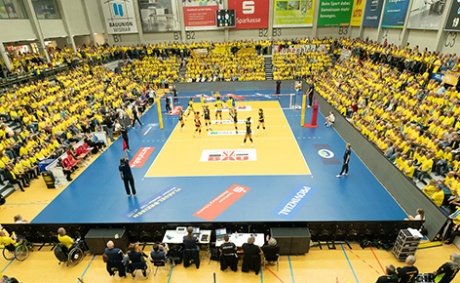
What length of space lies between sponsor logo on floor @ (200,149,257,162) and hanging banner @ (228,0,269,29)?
83.7ft

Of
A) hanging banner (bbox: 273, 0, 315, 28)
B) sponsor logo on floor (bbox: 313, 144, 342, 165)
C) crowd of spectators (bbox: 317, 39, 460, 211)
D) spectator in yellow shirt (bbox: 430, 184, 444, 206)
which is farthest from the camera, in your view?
hanging banner (bbox: 273, 0, 315, 28)

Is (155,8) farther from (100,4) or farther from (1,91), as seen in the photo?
(1,91)

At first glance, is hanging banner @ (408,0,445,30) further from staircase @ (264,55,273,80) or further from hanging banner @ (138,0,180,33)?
hanging banner @ (138,0,180,33)

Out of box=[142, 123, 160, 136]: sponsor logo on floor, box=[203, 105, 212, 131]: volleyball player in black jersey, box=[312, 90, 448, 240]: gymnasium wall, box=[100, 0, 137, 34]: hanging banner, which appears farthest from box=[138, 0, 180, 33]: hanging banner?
box=[312, 90, 448, 240]: gymnasium wall

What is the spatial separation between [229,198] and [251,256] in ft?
12.4

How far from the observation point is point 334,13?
112ft

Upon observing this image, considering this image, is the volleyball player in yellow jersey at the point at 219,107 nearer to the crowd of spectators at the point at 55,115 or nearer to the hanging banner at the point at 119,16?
the crowd of spectators at the point at 55,115

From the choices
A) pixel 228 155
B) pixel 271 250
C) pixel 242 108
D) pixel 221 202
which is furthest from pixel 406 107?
pixel 271 250

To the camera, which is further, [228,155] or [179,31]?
[179,31]

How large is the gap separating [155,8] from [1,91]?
22.4 meters

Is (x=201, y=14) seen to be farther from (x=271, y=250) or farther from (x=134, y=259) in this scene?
(x=271, y=250)

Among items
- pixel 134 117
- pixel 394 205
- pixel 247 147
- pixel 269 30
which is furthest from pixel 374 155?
pixel 269 30

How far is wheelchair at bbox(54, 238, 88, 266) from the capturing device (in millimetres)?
8180

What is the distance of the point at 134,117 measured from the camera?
19953 mm
